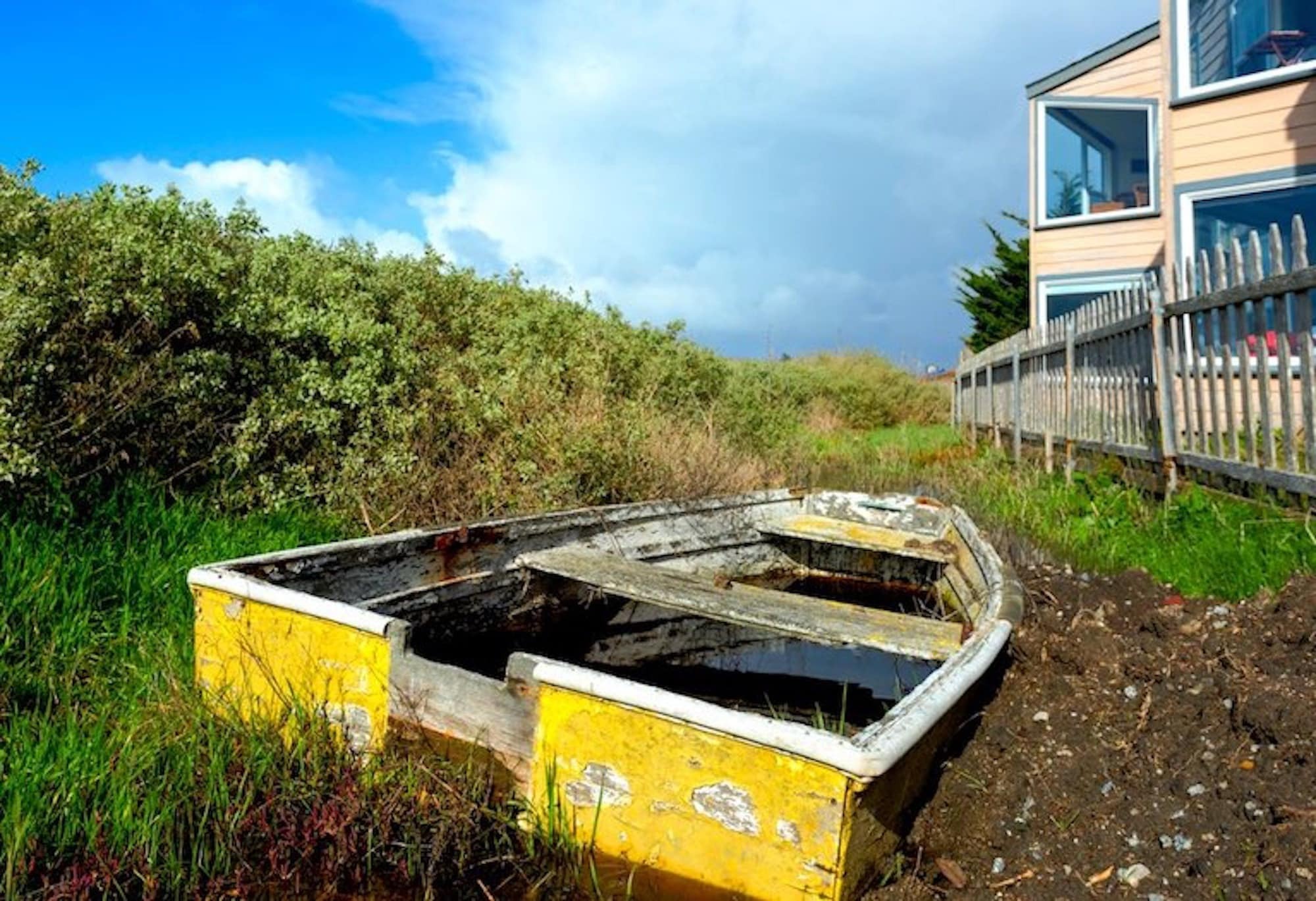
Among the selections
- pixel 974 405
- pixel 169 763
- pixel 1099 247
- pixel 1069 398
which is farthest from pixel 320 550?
pixel 974 405

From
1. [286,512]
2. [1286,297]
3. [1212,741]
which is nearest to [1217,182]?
[1286,297]

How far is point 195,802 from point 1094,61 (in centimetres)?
1512

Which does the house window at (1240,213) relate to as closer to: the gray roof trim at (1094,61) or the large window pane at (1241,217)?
the large window pane at (1241,217)

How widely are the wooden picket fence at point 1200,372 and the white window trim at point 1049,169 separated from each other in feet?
11.0

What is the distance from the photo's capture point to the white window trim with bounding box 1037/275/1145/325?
528 inches

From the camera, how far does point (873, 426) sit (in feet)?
60.0

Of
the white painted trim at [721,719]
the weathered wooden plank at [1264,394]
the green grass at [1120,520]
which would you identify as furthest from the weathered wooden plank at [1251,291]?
the white painted trim at [721,719]

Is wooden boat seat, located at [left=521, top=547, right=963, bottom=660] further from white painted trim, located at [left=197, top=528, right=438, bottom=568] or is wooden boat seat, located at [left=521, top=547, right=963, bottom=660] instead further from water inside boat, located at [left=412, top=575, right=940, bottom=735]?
white painted trim, located at [left=197, top=528, right=438, bottom=568]

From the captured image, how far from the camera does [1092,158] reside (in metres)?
14.2

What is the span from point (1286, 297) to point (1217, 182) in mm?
5165

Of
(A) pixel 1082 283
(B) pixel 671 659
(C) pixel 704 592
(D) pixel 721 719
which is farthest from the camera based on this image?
(A) pixel 1082 283

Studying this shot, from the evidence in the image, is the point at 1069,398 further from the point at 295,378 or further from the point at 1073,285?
the point at 295,378

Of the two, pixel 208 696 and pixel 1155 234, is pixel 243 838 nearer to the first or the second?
pixel 208 696

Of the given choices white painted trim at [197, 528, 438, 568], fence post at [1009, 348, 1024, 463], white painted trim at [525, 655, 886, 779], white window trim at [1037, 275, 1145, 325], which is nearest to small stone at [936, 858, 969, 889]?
white painted trim at [525, 655, 886, 779]
